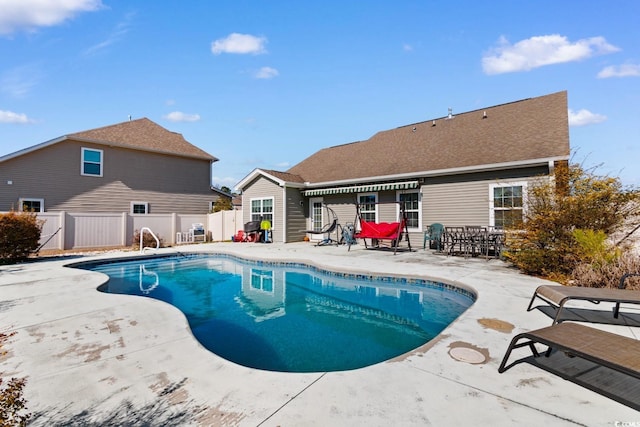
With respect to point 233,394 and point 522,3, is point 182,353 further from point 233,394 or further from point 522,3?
point 522,3

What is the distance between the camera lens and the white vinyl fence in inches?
443

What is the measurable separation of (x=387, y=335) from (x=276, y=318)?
1797 mm

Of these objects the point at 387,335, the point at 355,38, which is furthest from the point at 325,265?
the point at 355,38

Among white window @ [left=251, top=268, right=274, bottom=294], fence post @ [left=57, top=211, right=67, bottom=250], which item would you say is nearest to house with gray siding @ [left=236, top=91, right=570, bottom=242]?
white window @ [left=251, top=268, right=274, bottom=294]

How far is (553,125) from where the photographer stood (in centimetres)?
985

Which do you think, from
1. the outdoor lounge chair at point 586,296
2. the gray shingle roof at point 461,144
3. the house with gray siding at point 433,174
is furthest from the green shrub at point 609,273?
the gray shingle roof at point 461,144

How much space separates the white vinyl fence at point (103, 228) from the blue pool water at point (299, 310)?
4.00 metres

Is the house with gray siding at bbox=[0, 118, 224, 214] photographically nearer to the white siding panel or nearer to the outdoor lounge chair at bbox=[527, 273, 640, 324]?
the white siding panel

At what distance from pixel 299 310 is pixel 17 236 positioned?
8.83 metres

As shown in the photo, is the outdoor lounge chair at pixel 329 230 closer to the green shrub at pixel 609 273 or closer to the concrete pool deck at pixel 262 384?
the green shrub at pixel 609 273

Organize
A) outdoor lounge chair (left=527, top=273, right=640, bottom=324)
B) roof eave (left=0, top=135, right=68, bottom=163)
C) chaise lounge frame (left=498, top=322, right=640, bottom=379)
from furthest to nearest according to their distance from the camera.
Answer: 1. roof eave (left=0, top=135, right=68, bottom=163)
2. outdoor lounge chair (left=527, top=273, right=640, bottom=324)
3. chaise lounge frame (left=498, top=322, right=640, bottom=379)

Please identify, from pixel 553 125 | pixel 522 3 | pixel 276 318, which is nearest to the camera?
pixel 276 318

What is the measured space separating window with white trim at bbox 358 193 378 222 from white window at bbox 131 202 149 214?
11.3 metres

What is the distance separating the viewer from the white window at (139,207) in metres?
15.9
